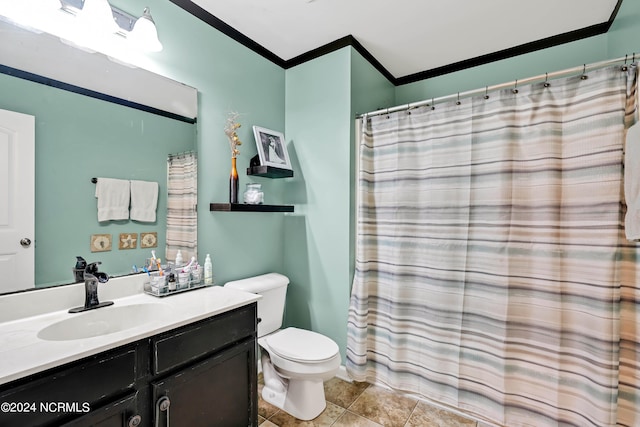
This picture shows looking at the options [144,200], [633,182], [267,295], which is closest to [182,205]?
[144,200]

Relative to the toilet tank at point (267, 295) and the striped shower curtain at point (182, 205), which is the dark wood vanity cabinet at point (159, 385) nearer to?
the toilet tank at point (267, 295)

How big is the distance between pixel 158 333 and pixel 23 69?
121cm

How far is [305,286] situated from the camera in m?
2.31

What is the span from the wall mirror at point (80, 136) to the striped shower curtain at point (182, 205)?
5 centimetres

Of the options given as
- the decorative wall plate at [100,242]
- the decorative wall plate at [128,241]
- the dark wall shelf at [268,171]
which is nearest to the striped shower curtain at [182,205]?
the decorative wall plate at [128,241]

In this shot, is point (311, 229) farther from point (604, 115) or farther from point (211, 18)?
point (604, 115)

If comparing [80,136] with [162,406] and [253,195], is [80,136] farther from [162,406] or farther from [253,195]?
[162,406]

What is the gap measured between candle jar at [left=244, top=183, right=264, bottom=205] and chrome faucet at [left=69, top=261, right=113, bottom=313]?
92cm

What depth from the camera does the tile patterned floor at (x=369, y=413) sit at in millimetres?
1705

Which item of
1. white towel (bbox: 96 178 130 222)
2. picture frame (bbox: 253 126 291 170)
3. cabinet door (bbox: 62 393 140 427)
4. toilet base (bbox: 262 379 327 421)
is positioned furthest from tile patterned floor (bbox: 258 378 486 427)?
picture frame (bbox: 253 126 291 170)

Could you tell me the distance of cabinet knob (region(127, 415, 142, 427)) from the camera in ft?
3.34

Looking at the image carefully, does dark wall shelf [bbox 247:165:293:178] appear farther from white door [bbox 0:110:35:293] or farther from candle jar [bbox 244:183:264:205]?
white door [bbox 0:110:35:293]

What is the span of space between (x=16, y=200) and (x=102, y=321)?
0.60 metres

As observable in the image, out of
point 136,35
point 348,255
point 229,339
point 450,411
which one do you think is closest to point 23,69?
point 136,35
